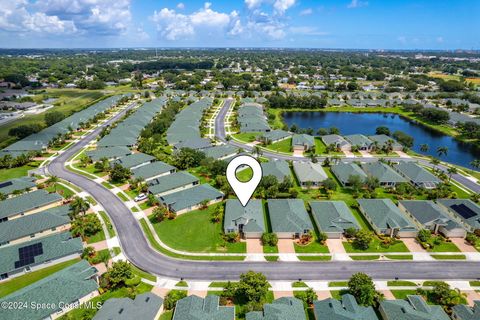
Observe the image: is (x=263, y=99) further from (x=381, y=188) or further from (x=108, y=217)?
(x=108, y=217)

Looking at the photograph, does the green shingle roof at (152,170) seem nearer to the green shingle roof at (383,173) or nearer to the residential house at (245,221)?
the residential house at (245,221)

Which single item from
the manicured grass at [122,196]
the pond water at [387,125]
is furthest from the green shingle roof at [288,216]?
the pond water at [387,125]

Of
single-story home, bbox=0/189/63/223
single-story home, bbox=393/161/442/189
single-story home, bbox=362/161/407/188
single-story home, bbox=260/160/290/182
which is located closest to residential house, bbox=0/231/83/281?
single-story home, bbox=0/189/63/223

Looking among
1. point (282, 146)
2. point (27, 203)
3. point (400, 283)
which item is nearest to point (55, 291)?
point (27, 203)

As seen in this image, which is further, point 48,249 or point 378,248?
point 378,248

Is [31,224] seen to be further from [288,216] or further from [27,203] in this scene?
[288,216]

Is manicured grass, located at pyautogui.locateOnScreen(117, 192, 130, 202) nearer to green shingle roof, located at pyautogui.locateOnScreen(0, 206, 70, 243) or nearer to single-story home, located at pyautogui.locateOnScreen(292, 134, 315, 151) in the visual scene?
green shingle roof, located at pyautogui.locateOnScreen(0, 206, 70, 243)
